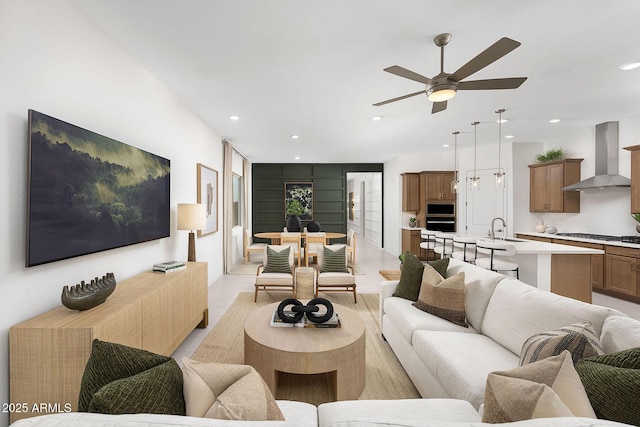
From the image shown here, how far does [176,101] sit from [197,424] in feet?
12.5

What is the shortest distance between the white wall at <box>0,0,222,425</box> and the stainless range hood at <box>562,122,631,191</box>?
6628 mm

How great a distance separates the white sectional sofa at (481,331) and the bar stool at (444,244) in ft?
6.92

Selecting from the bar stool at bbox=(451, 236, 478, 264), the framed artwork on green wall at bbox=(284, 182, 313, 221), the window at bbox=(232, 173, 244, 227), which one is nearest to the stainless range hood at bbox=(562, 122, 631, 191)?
the bar stool at bbox=(451, 236, 478, 264)

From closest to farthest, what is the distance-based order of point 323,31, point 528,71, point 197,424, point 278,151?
point 197,424 → point 323,31 → point 528,71 → point 278,151

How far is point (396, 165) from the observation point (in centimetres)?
781

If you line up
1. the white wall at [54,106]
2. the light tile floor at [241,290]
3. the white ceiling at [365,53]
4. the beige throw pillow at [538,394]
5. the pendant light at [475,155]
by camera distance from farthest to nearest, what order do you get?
the pendant light at [475,155]
the light tile floor at [241,290]
the white ceiling at [365,53]
the white wall at [54,106]
the beige throw pillow at [538,394]

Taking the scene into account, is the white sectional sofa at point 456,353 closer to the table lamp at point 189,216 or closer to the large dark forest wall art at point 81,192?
the large dark forest wall art at point 81,192

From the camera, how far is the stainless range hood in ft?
15.4

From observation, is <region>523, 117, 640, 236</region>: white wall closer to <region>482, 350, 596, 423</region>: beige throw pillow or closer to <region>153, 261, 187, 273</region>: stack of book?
<region>482, 350, 596, 423</region>: beige throw pillow

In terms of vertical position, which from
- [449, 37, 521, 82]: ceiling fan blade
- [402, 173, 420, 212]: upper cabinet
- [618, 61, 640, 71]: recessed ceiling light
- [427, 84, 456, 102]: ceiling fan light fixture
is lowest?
[402, 173, 420, 212]: upper cabinet

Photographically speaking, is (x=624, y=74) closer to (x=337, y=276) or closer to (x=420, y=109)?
(x=420, y=109)

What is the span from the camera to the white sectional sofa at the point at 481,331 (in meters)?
1.45

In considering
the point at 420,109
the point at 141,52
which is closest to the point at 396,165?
the point at 420,109

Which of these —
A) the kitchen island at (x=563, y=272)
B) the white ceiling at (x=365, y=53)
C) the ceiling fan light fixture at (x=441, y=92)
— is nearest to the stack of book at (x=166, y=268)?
the white ceiling at (x=365, y=53)
